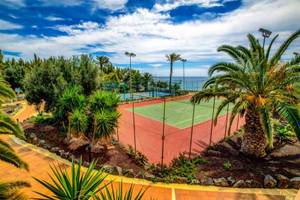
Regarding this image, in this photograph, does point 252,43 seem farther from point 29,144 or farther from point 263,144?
point 29,144

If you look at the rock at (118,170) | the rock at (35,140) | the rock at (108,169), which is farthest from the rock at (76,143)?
the rock at (118,170)

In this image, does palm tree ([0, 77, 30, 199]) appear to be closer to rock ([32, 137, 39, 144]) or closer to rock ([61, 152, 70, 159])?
rock ([61, 152, 70, 159])

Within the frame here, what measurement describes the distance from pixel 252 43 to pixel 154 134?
25.0 ft

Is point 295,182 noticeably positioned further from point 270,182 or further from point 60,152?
point 60,152

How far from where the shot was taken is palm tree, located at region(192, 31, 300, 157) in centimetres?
720

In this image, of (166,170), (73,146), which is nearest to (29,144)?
(73,146)

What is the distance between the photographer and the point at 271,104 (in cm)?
720

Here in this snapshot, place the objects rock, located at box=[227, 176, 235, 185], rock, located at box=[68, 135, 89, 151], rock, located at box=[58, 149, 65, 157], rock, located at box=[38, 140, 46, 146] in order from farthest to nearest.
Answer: rock, located at box=[38, 140, 46, 146], rock, located at box=[68, 135, 89, 151], rock, located at box=[58, 149, 65, 157], rock, located at box=[227, 176, 235, 185]

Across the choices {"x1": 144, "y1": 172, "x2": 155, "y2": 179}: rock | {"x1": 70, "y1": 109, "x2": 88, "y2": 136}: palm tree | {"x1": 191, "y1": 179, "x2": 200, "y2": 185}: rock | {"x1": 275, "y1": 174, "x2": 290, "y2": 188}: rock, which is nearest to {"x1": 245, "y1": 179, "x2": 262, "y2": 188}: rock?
{"x1": 275, "y1": 174, "x2": 290, "y2": 188}: rock

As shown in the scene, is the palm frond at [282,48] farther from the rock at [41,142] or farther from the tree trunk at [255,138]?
the rock at [41,142]

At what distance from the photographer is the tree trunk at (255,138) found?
7910 mm

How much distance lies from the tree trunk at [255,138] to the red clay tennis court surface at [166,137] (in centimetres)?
240

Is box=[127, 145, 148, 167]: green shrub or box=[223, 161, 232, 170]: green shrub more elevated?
box=[223, 161, 232, 170]: green shrub

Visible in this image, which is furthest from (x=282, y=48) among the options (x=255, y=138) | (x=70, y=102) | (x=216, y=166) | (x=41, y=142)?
(x=41, y=142)
